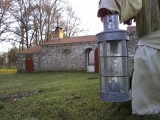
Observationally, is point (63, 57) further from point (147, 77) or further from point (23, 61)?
point (147, 77)

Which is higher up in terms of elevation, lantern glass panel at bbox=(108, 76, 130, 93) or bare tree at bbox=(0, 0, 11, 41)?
bare tree at bbox=(0, 0, 11, 41)

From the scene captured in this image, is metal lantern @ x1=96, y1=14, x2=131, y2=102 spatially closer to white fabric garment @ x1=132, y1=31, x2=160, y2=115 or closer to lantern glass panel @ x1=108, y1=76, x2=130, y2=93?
lantern glass panel @ x1=108, y1=76, x2=130, y2=93

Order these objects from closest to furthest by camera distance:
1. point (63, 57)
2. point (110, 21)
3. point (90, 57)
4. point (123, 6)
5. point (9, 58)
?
point (123, 6), point (110, 21), point (90, 57), point (63, 57), point (9, 58)

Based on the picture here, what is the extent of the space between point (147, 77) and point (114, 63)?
0.34 m

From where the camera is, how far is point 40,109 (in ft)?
14.8

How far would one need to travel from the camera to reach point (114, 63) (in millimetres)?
2521

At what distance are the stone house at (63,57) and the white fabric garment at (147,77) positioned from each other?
17.5 meters

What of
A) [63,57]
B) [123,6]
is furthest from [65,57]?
[123,6]

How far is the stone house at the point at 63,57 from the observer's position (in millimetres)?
21438

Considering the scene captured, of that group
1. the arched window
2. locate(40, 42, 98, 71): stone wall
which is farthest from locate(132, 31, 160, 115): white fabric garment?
the arched window

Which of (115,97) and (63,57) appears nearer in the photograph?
(115,97)

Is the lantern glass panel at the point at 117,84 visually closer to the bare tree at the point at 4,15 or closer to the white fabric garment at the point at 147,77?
the white fabric garment at the point at 147,77

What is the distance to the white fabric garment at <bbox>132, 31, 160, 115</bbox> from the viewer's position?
2498 millimetres

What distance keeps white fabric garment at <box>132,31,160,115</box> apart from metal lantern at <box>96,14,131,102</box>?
0.10 metres
